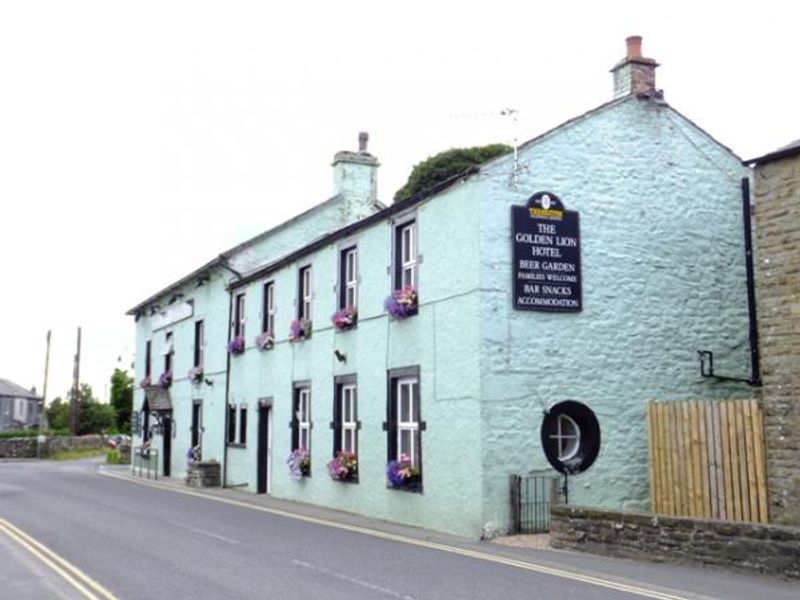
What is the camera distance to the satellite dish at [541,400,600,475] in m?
14.7

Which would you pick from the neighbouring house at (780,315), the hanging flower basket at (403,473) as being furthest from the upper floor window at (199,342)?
the neighbouring house at (780,315)

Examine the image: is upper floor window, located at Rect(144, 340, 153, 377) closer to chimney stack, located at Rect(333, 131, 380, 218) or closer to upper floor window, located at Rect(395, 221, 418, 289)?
chimney stack, located at Rect(333, 131, 380, 218)

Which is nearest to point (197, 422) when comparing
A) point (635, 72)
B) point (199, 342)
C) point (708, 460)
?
point (199, 342)

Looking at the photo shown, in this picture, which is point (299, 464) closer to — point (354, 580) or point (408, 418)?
point (408, 418)

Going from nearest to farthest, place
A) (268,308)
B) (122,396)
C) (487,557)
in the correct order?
(487,557) → (268,308) → (122,396)

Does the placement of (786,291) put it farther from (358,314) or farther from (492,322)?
(358,314)

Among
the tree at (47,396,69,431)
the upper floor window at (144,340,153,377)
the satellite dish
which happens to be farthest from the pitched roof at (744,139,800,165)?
the tree at (47,396,69,431)

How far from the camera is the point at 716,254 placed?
55.4 ft

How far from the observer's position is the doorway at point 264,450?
2362cm

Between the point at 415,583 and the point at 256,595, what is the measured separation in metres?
A: 1.77

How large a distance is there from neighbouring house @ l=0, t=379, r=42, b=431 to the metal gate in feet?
300

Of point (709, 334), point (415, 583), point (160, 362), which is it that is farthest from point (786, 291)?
point (160, 362)

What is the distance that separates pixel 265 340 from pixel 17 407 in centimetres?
9133

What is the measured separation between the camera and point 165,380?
32.8m
